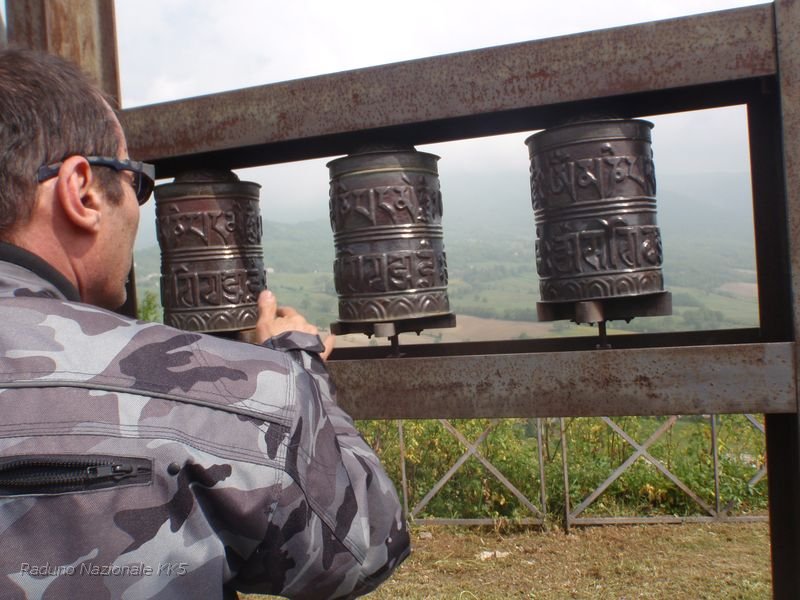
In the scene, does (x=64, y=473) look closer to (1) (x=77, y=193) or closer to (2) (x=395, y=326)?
(1) (x=77, y=193)

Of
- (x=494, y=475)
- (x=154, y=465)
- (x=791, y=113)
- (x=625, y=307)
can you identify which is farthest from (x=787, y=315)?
(x=494, y=475)

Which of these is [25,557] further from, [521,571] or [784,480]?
[521,571]

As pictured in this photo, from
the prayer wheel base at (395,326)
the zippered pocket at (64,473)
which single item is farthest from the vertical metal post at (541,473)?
the zippered pocket at (64,473)

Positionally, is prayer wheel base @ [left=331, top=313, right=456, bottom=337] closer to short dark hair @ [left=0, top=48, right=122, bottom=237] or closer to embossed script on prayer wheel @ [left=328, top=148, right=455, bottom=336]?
embossed script on prayer wheel @ [left=328, top=148, right=455, bottom=336]

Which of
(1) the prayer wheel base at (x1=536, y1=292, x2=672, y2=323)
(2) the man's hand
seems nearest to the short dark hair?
(2) the man's hand

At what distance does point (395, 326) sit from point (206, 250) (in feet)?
2.34

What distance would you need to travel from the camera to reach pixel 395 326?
2387 mm

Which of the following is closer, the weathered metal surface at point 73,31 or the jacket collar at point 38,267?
the jacket collar at point 38,267

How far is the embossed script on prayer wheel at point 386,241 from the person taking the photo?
234 cm

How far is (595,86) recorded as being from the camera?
208cm

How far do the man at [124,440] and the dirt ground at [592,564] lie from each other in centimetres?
547

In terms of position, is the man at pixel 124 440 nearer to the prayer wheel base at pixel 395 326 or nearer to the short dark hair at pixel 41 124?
the short dark hair at pixel 41 124

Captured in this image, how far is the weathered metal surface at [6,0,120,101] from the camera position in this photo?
2893 mm

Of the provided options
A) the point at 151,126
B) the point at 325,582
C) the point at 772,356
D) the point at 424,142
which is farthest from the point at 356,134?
the point at 325,582
